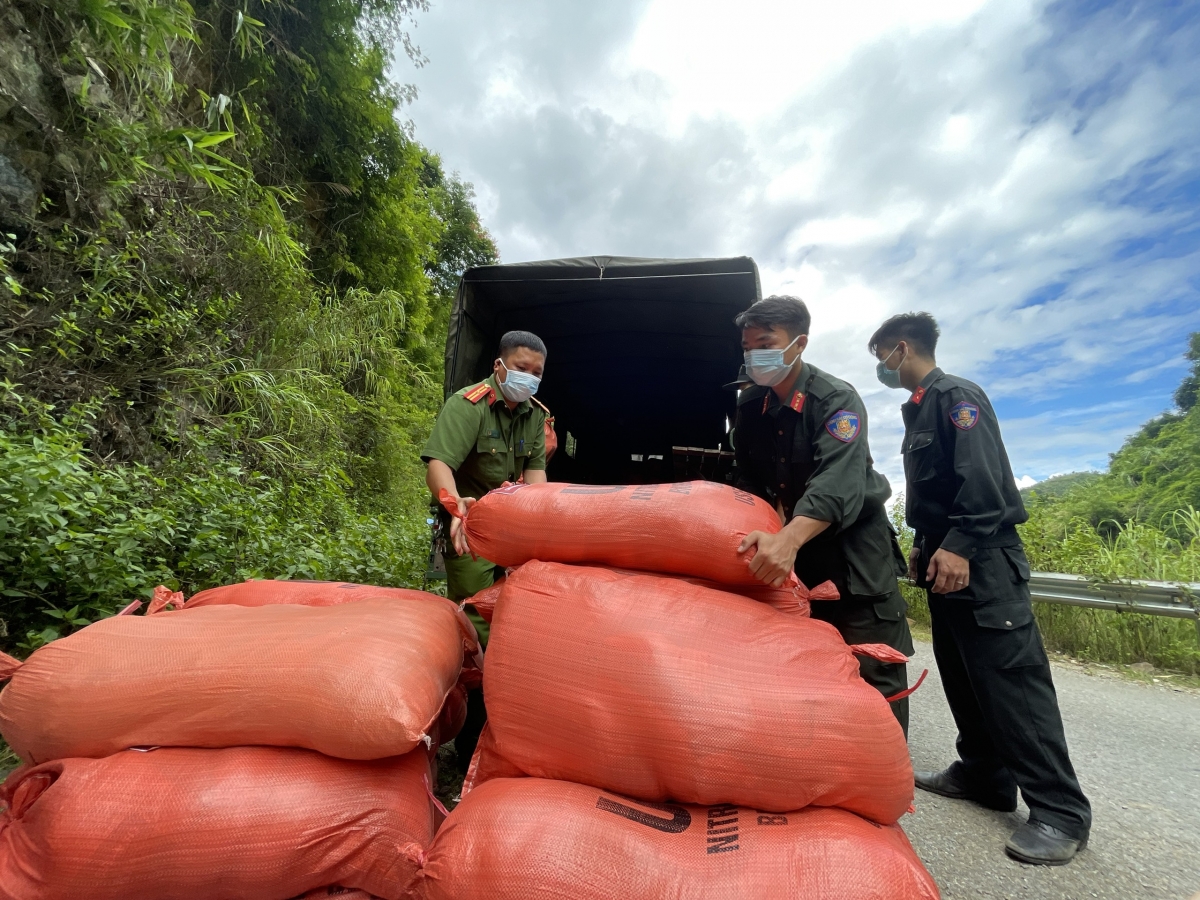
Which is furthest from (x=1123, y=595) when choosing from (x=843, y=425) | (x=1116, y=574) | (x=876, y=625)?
(x=843, y=425)

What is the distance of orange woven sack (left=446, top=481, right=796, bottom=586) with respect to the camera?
4.16ft

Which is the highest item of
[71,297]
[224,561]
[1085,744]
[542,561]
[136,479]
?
[71,297]

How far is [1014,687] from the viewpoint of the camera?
5.16ft

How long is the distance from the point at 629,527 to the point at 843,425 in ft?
2.34

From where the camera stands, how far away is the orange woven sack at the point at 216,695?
0.98m

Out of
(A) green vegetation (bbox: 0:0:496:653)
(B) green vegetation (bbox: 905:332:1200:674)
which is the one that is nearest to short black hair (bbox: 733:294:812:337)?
(B) green vegetation (bbox: 905:332:1200:674)

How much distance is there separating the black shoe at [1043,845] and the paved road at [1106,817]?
21 millimetres

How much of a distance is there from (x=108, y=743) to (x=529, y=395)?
156 centimetres

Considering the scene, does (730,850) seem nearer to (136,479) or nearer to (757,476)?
(757,476)

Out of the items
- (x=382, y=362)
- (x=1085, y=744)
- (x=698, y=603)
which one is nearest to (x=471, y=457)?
(x=698, y=603)

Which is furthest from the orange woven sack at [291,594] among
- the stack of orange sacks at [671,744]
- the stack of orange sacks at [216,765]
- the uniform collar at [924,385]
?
the uniform collar at [924,385]

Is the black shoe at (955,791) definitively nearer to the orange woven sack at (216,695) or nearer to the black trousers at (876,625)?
the black trousers at (876,625)

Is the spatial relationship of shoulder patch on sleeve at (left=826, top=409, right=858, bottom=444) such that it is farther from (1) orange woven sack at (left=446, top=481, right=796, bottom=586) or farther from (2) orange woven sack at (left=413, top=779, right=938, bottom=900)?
(2) orange woven sack at (left=413, top=779, right=938, bottom=900)

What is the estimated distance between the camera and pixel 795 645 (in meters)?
1.14
